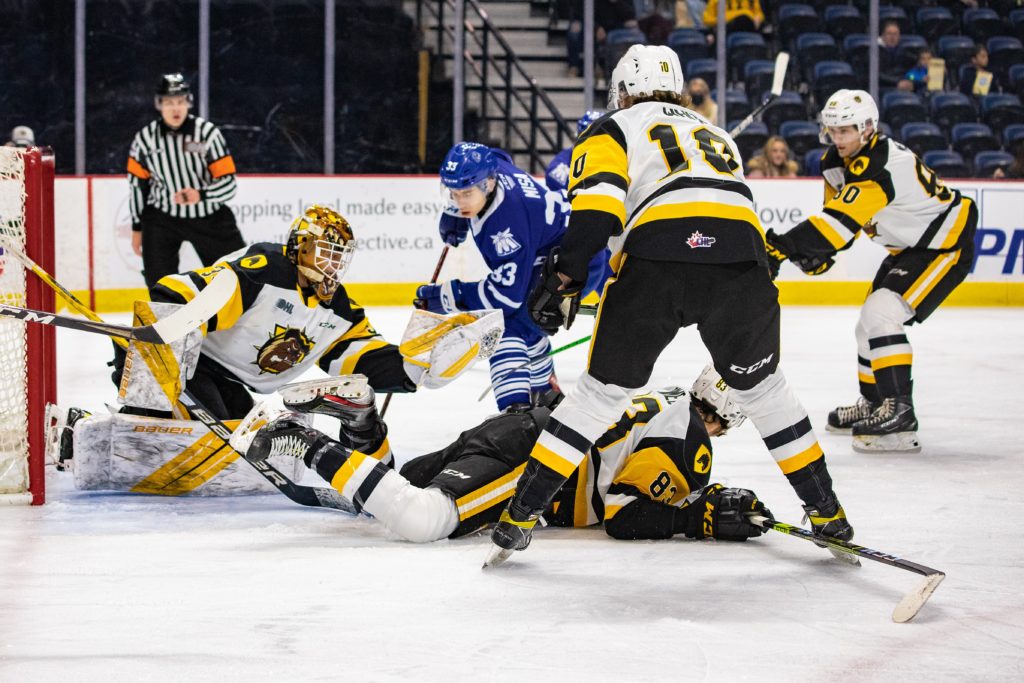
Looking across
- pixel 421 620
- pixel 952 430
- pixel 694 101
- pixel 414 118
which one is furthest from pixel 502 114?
pixel 421 620

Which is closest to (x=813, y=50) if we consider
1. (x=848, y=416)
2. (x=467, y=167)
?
(x=848, y=416)

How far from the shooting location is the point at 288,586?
95.0 inches

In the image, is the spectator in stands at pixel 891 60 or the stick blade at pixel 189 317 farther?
the spectator in stands at pixel 891 60

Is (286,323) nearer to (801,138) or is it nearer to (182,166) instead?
(182,166)

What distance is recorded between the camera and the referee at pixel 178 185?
5.64 metres

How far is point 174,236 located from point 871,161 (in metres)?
3.15

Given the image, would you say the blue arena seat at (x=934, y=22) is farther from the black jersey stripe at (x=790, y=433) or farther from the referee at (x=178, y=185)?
the black jersey stripe at (x=790, y=433)

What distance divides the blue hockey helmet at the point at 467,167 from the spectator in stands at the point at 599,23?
5.76m

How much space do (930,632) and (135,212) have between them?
4.43 meters

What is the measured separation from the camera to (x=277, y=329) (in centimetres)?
326

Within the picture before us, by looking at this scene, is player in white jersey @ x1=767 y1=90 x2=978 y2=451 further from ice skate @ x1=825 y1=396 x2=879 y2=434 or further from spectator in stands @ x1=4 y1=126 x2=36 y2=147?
spectator in stands @ x1=4 y1=126 x2=36 y2=147

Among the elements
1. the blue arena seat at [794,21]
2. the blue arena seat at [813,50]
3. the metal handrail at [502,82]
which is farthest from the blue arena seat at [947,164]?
the metal handrail at [502,82]

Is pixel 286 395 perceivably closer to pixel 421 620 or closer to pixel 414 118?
pixel 421 620

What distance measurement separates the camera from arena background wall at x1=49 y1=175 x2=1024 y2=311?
7.35 metres
